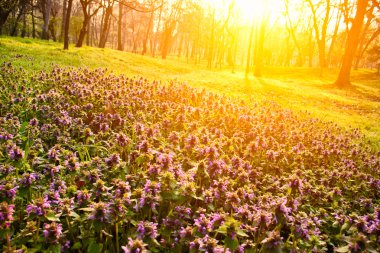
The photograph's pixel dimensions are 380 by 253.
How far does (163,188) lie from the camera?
3371mm

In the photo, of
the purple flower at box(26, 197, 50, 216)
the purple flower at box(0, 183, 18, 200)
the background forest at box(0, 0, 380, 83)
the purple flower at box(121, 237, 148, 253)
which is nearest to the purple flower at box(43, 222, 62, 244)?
the purple flower at box(26, 197, 50, 216)

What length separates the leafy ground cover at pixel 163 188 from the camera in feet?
9.57

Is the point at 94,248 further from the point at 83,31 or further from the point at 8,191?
the point at 83,31

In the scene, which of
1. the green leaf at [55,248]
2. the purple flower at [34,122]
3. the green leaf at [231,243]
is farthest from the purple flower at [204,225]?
the purple flower at [34,122]

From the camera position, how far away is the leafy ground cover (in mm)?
2916

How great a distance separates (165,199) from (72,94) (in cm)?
593

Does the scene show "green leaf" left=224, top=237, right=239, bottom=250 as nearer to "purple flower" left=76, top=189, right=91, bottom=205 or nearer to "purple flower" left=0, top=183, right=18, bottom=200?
"purple flower" left=76, top=189, right=91, bottom=205

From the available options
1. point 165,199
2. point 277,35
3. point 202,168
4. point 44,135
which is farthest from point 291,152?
point 277,35

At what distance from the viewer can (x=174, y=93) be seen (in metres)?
11.0

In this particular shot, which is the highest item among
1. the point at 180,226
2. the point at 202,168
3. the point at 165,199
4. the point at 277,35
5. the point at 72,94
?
the point at 277,35

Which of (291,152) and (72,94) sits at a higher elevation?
(72,94)

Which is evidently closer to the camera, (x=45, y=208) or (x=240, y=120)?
(x=45, y=208)

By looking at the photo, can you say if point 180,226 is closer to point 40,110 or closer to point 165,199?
point 165,199

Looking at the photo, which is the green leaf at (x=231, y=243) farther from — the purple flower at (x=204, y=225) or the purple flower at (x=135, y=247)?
the purple flower at (x=135, y=247)
